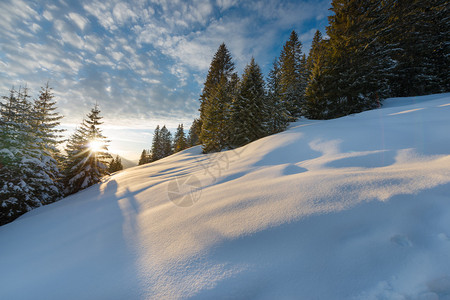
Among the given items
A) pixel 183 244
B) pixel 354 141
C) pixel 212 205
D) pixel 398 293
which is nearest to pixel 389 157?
pixel 354 141

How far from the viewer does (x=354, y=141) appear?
13.9ft


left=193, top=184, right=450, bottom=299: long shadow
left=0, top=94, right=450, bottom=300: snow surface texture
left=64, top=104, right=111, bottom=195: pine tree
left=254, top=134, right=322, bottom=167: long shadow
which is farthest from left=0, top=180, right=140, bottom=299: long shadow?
left=64, top=104, right=111, bottom=195: pine tree

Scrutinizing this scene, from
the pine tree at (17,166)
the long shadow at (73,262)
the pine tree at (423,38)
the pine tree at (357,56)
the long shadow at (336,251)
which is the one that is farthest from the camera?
the pine tree at (423,38)

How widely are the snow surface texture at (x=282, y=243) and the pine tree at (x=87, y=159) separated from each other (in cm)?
891

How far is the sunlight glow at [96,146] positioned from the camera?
11726 mm

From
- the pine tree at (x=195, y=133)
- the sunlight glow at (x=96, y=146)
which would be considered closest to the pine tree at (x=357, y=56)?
the pine tree at (x=195, y=133)

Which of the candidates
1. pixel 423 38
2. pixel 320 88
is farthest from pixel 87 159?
pixel 423 38

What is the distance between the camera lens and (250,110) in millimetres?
13594

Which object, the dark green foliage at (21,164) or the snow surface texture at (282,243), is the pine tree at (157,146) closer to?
the dark green foliage at (21,164)

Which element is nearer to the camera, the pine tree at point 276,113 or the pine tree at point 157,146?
the pine tree at point 276,113

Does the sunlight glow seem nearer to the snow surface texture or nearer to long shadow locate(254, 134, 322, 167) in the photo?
the snow surface texture

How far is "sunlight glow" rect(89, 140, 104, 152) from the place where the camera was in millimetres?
11726

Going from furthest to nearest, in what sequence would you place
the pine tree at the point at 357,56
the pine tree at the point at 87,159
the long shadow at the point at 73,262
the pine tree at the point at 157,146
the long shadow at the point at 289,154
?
the pine tree at the point at 157,146 → the pine tree at the point at 357,56 → the pine tree at the point at 87,159 → the long shadow at the point at 289,154 → the long shadow at the point at 73,262

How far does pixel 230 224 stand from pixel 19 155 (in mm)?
12666
